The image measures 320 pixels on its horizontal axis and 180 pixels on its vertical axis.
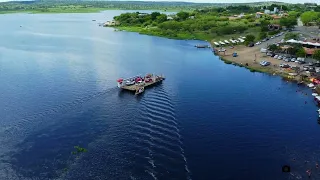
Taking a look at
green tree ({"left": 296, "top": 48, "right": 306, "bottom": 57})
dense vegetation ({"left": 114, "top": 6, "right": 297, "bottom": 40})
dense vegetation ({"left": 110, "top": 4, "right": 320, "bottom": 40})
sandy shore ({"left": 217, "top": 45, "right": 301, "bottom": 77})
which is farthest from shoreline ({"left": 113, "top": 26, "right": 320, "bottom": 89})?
dense vegetation ({"left": 114, "top": 6, "right": 297, "bottom": 40})

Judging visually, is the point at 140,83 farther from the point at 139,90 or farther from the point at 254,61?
the point at 254,61

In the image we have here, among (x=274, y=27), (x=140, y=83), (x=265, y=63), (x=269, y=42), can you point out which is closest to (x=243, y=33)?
(x=274, y=27)

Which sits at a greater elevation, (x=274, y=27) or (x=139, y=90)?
(x=274, y=27)

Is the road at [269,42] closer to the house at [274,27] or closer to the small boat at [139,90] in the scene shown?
the house at [274,27]

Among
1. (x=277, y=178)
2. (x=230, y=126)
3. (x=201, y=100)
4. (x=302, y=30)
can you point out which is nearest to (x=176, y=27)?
(x=302, y=30)

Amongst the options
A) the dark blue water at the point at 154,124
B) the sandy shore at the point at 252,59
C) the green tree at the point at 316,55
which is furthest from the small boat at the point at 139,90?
the green tree at the point at 316,55

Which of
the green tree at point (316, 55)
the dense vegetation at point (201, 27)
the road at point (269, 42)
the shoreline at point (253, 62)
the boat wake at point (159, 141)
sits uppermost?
the dense vegetation at point (201, 27)

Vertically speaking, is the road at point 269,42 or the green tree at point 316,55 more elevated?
the road at point 269,42

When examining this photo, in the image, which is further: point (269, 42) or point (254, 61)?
point (269, 42)
